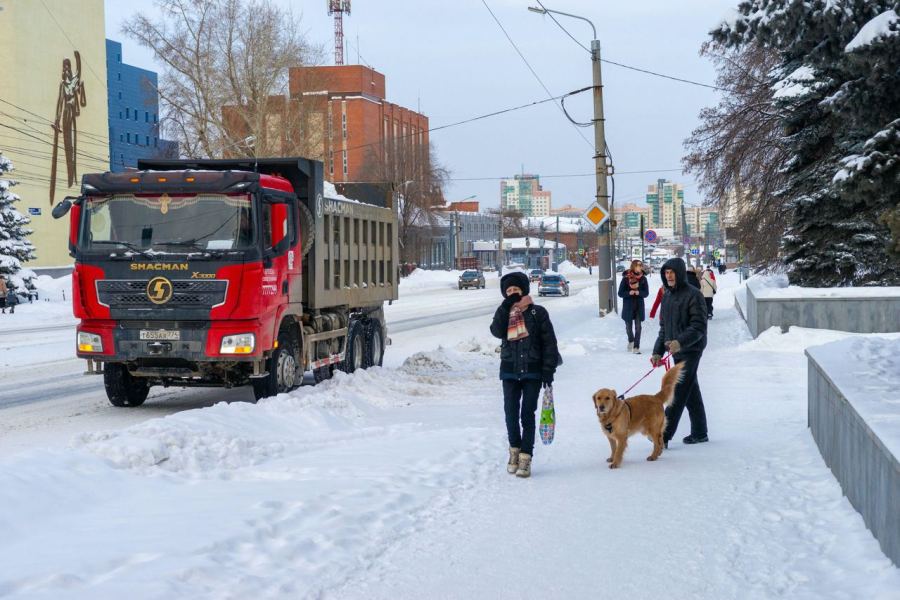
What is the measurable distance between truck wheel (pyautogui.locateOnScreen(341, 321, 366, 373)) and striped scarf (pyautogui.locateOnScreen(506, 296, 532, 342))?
775 centimetres

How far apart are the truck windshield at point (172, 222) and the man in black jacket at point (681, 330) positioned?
194 inches

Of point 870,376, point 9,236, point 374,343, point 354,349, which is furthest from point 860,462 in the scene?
point 9,236

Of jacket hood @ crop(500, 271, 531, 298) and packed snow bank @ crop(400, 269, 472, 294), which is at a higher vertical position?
jacket hood @ crop(500, 271, 531, 298)

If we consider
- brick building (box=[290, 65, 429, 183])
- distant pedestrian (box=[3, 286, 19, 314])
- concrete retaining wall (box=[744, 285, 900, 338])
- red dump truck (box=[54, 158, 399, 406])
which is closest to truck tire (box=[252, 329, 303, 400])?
red dump truck (box=[54, 158, 399, 406])

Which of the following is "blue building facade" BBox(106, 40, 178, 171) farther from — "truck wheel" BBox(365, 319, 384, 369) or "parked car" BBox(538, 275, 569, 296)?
"truck wheel" BBox(365, 319, 384, 369)

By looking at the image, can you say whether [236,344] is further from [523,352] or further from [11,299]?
[11,299]

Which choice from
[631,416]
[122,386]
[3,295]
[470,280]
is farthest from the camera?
[470,280]

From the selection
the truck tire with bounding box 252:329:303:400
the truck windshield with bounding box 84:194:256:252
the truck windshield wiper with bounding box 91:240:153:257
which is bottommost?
the truck tire with bounding box 252:329:303:400

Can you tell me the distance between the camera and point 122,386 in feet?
43.4

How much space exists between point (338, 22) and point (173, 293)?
403ft

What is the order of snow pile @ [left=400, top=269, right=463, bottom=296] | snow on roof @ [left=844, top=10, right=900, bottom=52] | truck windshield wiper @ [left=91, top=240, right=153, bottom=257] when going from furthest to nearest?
Answer: snow pile @ [left=400, top=269, right=463, bottom=296] < truck windshield wiper @ [left=91, top=240, right=153, bottom=257] < snow on roof @ [left=844, top=10, right=900, bottom=52]

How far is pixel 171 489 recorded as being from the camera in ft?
24.9

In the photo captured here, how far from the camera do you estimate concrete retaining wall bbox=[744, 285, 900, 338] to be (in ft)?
65.2

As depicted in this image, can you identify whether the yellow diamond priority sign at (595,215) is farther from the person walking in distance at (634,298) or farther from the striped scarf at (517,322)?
the striped scarf at (517,322)
